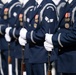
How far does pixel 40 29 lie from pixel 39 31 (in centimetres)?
4

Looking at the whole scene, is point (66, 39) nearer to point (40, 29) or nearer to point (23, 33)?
point (40, 29)

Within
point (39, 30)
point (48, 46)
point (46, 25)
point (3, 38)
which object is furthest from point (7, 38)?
point (48, 46)

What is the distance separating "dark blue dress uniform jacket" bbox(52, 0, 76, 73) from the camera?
16.9 ft

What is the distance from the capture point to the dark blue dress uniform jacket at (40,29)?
5.70 metres

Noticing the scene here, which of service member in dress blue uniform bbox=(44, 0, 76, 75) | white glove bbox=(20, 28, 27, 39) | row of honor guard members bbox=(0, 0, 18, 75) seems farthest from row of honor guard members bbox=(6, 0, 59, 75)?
row of honor guard members bbox=(0, 0, 18, 75)

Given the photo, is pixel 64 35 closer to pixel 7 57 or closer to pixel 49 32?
pixel 49 32

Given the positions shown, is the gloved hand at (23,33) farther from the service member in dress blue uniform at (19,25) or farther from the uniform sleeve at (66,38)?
the uniform sleeve at (66,38)

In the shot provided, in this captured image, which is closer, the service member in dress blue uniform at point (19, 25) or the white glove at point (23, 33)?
the white glove at point (23, 33)

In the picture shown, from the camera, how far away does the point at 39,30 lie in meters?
5.87

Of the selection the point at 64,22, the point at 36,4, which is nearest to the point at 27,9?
the point at 36,4

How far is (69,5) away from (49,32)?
551 millimetres

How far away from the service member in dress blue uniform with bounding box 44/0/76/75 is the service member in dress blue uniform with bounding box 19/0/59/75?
25cm

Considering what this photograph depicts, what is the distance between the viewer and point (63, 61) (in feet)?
17.6

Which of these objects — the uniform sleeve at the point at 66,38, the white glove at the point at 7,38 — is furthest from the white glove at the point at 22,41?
the uniform sleeve at the point at 66,38
